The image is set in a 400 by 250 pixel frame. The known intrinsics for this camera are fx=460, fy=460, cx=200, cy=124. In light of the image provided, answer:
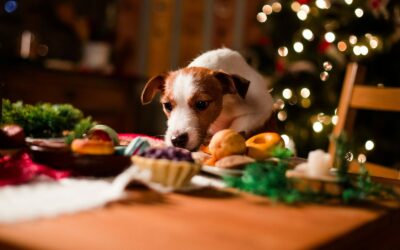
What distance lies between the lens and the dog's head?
126cm

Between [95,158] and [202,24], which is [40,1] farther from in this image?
[95,158]

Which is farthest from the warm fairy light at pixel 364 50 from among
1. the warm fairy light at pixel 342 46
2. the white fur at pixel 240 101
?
the white fur at pixel 240 101

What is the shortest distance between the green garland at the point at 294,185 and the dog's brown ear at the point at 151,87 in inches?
25.4

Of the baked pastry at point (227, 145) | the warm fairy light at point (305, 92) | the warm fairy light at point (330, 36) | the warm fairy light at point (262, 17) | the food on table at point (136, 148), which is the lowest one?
the food on table at point (136, 148)

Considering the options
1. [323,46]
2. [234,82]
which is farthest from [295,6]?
[234,82]

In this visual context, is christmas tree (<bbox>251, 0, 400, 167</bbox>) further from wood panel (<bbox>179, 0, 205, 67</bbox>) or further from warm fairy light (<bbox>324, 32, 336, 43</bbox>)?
wood panel (<bbox>179, 0, 205, 67</bbox>)

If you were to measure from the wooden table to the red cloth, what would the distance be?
0.16 meters

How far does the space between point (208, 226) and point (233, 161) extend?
32 centimetres

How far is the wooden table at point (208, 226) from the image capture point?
1.58 feet

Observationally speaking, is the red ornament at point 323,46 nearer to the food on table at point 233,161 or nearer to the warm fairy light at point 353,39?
the warm fairy light at point 353,39

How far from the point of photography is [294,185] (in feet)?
2.49

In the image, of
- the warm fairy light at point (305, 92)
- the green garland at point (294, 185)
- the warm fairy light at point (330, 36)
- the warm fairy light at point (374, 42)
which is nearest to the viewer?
the green garland at point (294, 185)

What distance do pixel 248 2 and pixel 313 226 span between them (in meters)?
5.41

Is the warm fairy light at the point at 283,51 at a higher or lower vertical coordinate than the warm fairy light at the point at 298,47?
lower
